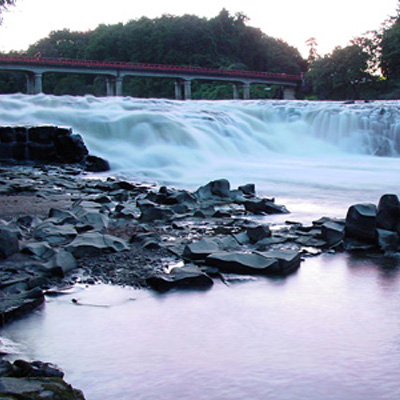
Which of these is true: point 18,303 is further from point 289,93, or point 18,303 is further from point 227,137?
point 289,93

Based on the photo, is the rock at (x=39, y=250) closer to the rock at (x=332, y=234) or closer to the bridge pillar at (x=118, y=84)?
the rock at (x=332, y=234)

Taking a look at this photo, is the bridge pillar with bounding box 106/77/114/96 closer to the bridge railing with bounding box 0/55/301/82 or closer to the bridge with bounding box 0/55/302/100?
the bridge with bounding box 0/55/302/100

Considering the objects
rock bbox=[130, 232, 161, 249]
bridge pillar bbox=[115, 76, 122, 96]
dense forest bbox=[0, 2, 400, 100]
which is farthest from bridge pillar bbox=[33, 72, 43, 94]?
rock bbox=[130, 232, 161, 249]

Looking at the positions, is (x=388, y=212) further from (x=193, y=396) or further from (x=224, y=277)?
(x=193, y=396)

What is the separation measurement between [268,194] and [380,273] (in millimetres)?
4428

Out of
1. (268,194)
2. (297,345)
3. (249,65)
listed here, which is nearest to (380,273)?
(297,345)

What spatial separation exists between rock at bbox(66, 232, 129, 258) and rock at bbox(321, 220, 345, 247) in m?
1.46

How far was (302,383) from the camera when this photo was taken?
1.96m

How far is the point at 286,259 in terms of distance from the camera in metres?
3.50

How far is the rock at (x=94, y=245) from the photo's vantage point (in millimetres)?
3729

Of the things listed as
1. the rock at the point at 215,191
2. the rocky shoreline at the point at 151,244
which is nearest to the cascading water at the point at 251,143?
the rock at the point at 215,191

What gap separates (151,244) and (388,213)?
5.70 ft

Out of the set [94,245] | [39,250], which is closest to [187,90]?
[94,245]

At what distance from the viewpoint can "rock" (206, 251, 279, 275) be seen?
11.2 feet
